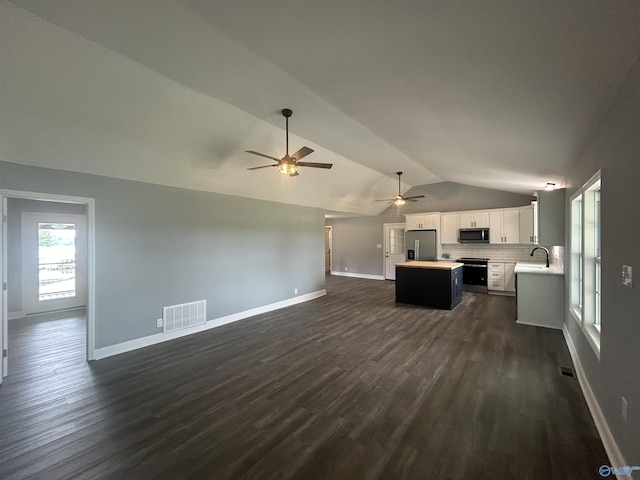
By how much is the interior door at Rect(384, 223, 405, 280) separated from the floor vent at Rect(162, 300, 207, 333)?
261 inches

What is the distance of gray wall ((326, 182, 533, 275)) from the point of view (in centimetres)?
779

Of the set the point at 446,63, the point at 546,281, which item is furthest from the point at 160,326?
the point at 546,281

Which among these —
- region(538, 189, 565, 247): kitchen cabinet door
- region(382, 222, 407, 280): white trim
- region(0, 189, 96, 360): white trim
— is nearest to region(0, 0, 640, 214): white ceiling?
region(538, 189, 565, 247): kitchen cabinet door

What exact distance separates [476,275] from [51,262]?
10.3 m

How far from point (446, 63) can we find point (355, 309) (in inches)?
191

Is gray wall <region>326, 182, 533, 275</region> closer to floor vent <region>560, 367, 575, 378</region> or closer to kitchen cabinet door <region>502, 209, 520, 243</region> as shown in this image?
kitchen cabinet door <region>502, 209, 520, 243</region>

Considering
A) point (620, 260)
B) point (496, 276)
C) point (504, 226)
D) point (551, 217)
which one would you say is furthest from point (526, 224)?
point (620, 260)

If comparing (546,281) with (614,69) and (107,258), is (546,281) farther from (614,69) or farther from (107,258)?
(107,258)

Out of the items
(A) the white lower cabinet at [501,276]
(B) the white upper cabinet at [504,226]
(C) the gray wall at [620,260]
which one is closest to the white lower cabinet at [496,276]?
(A) the white lower cabinet at [501,276]

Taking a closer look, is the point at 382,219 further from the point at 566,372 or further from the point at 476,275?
the point at 566,372

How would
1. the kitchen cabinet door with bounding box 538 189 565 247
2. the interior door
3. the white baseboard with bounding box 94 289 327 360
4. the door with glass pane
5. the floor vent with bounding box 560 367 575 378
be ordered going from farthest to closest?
the interior door < the door with glass pane < the kitchen cabinet door with bounding box 538 189 565 247 < the white baseboard with bounding box 94 289 327 360 < the floor vent with bounding box 560 367 575 378

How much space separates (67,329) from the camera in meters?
4.77

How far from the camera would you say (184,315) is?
14.3 feet

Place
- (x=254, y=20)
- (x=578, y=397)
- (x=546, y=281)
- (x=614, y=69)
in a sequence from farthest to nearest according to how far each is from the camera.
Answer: (x=546, y=281)
(x=578, y=397)
(x=254, y=20)
(x=614, y=69)
